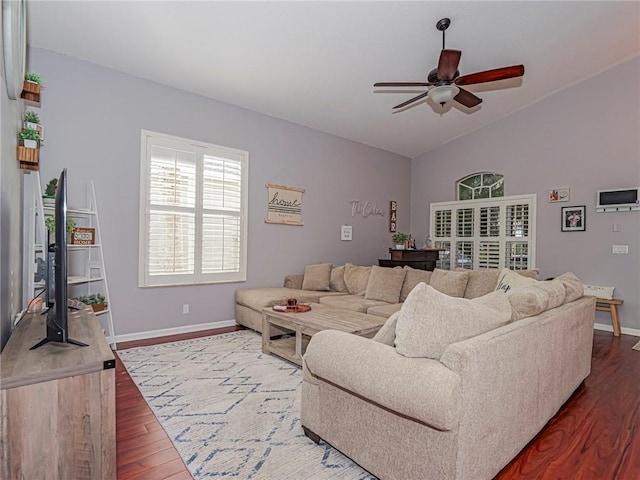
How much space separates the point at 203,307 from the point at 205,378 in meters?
1.77

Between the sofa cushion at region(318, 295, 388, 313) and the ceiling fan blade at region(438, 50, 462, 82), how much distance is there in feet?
8.64

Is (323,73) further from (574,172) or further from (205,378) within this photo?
(574,172)

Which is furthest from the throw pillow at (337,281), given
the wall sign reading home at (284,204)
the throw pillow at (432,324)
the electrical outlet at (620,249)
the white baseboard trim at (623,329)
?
the electrical outlet at (620,249)

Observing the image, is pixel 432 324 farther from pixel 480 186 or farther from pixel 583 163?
pixel 480 186

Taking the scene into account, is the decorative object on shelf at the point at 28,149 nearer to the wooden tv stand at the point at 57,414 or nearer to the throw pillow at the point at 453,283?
the wooden tv stand at the point at 57,414

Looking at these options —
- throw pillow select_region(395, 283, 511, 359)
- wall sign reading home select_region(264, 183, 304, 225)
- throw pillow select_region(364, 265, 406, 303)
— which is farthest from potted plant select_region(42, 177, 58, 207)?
throw pillow select_region(364, 265, 406, 303)

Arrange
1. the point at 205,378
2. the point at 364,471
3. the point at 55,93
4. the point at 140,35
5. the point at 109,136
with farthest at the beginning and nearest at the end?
1. the point at 109,136
2. the point at 55,93
3. the point at 140,35
4. the point at 205,378
5. the point at 364,471

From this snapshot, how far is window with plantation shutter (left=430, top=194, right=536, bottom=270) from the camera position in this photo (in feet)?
20.0

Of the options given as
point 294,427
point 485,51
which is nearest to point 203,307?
point 294,427

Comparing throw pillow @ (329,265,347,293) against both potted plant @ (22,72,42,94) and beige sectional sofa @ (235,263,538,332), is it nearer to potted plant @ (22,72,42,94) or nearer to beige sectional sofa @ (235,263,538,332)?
beige sectional sofa @ (235,263,538,332)

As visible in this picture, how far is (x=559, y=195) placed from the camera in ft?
18.6

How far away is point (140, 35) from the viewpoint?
3455 mm

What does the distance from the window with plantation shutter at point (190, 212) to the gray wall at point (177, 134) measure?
117 millimetres

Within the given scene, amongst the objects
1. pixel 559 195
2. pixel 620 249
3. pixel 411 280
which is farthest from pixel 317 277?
pixel 620 249
